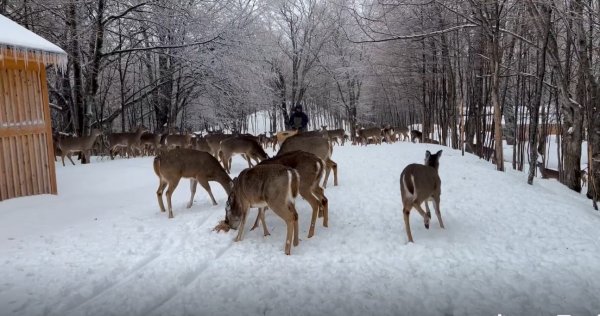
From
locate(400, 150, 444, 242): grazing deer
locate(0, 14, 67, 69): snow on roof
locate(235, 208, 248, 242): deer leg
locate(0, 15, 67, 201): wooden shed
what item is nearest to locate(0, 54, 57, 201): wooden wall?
locate(0, 15, 67, 201): wooden shed

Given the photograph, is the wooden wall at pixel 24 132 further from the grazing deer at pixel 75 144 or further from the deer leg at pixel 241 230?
the grazing deer at pixel 75 144

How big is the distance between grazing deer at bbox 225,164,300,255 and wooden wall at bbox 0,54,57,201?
5.29 meters

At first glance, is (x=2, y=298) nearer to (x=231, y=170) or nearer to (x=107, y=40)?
(x=231, y=170)

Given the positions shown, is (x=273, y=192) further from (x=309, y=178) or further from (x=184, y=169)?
(x=184, y=169)

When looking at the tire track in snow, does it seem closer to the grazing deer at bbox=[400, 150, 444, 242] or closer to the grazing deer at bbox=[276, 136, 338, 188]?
the grazing deer at bbox=[400, 150, 444, 242]

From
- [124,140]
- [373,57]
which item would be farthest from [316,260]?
[373,57]

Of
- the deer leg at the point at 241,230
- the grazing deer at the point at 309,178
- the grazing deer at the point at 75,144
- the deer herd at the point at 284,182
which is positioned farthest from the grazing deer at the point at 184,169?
the grazing deer at the point at 75,144

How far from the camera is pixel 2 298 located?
15.0ft

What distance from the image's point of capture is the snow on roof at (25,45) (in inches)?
325

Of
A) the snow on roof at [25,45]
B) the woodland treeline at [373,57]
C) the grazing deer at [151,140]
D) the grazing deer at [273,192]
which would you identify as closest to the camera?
the grazing deer at [273,192]

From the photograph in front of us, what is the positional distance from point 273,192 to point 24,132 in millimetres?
6265

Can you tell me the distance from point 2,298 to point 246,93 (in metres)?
20.8

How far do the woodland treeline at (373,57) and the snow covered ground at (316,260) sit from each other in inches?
136

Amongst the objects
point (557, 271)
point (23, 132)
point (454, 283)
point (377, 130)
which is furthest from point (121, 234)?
point (377, 130)
